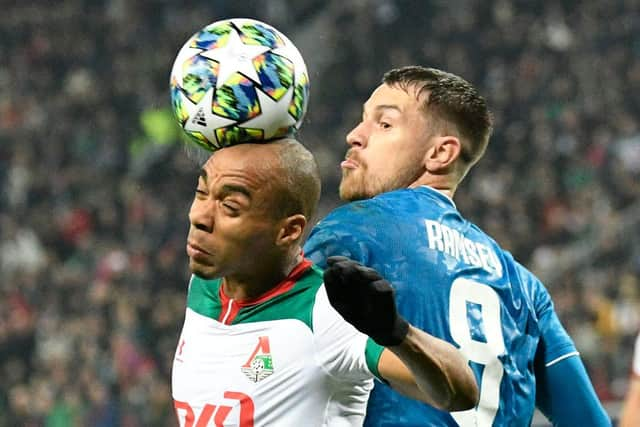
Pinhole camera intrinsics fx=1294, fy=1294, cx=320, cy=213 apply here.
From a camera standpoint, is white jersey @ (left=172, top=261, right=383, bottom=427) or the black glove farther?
white jersey @ (left=172, top=261, right=383, bottom=427)

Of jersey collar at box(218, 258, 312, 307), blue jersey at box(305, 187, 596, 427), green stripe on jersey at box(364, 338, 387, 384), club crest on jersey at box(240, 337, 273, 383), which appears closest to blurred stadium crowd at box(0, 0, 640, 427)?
blue jersey at box(305, 187, 596, 427)

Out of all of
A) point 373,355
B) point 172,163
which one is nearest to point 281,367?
point 373,355

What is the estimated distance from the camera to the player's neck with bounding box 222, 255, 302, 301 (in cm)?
328

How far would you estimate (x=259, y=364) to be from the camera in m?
3.18

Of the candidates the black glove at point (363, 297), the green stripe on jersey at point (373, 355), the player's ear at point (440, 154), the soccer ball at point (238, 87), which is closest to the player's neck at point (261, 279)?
the soccer ball at point (238, 87)

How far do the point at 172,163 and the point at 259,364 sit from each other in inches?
505

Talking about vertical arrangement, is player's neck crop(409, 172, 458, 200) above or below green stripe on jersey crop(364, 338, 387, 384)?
above

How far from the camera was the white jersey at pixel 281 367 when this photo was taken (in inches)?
123

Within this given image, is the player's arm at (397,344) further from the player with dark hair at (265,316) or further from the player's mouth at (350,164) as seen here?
the player's mouth at (350,164)

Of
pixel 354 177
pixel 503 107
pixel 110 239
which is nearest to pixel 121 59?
pixel 110 239

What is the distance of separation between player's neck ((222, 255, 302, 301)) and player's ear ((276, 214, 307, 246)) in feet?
0.23

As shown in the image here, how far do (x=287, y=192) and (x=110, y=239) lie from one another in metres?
11.8

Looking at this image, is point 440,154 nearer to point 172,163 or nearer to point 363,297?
point 363,297

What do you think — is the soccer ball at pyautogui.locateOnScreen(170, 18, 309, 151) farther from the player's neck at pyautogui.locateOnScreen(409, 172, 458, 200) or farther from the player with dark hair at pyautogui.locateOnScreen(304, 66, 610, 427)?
the player's neck at pyautogui.locateOnScreen(409, 172, 458, 200)
